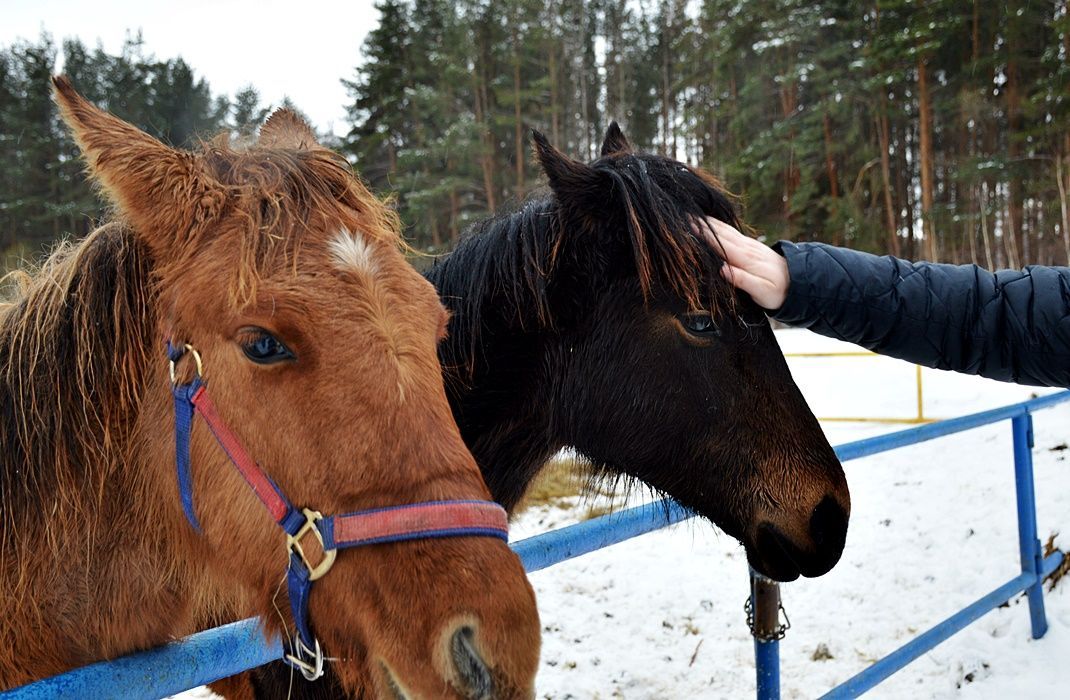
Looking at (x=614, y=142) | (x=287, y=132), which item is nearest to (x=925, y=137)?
(x=614, y=142)

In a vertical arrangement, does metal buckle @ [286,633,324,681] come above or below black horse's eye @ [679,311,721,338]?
below

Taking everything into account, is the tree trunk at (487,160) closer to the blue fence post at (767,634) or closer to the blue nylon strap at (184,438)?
the blue fence post at (767,634)

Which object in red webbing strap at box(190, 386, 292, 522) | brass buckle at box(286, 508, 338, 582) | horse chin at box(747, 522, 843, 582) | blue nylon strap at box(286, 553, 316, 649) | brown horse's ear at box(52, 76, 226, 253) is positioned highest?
brown horse's ear at box(52, 76, 226, 253)

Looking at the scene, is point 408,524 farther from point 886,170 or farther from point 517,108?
point 517,108

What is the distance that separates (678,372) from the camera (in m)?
2.52

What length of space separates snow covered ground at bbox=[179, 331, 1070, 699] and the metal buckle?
1.93 m

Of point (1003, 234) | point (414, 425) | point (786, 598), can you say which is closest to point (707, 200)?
point (414, 425)

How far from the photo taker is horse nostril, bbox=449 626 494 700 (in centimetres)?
127

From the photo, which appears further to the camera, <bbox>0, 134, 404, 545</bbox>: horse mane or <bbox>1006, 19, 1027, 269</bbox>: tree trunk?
<bbox>1006, 19, 1027, 269</bbox>: tree trunk

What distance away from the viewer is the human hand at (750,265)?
231 centimetres

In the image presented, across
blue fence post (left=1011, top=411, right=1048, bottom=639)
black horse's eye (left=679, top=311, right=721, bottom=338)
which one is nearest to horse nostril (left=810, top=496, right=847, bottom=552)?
black horse's eye (left=679, top=311, right=721, bottom=338)

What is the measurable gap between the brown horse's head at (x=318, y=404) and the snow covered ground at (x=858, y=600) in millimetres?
1928

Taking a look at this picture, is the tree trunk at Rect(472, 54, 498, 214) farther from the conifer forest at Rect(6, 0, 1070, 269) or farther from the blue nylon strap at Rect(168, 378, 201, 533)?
the blue nylon strap at Rect(168, 378, 201, 533)

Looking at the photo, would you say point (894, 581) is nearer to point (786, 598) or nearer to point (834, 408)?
point (786, 598)
